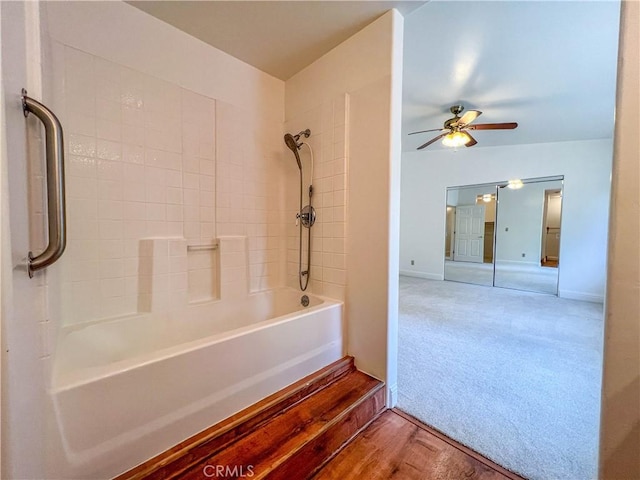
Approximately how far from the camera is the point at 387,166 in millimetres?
1464

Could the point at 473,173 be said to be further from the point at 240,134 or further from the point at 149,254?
the point at 149,254

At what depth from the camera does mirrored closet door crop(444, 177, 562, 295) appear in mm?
4473

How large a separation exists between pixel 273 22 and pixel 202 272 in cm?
169

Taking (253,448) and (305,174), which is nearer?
(253,448)

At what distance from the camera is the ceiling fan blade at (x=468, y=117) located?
2.55 meters

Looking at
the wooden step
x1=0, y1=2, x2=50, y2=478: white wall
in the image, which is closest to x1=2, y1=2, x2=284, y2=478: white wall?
x1=0, y1=2, x2=50, y2=478: white wall

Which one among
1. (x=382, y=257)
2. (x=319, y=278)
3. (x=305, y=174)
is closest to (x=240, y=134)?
(x=305, y=174)

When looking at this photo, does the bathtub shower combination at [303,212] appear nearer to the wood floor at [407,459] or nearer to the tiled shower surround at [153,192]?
the tiled shower surround at [153,192]

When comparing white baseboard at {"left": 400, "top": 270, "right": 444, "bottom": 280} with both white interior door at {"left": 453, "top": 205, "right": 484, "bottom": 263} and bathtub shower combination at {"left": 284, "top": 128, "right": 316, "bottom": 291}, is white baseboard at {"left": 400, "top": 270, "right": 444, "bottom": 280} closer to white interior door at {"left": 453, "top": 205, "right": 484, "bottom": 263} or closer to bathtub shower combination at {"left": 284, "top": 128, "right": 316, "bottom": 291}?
white interior door at {"left": 453, "top": 205, "right": 484, "bottom": 263}

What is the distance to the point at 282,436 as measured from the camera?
1.12 metres

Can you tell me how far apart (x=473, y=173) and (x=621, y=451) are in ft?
15.7

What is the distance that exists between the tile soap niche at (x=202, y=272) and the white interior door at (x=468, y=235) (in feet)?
16.6

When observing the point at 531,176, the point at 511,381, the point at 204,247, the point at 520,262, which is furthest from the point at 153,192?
the point at 520,262

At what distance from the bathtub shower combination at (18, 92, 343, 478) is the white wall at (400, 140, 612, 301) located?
12.7 feet
